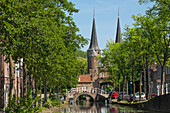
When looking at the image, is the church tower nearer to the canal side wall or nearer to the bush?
the canal side wall

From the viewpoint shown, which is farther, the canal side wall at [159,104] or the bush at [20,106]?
the canal side wall at [159,104]

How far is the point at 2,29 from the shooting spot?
16.4 meters

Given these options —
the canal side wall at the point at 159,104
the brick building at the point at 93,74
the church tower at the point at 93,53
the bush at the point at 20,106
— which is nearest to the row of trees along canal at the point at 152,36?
the canal side wall at the point at 159,104

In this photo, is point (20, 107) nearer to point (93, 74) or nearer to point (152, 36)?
point (152, 36)

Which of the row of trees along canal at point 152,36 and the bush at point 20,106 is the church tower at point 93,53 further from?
the bush at point 20,106

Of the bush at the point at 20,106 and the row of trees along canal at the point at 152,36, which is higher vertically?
the row of trees along canal at the point at 152,36

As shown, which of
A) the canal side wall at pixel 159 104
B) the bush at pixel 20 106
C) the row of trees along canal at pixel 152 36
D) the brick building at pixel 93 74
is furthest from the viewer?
the brick building at pixel 93 74

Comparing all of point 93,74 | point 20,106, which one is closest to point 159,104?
point 20,106

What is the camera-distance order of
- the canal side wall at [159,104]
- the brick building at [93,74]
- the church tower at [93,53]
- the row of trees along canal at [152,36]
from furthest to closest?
the church tower at [93,53], the brick building at [93,74], the canal side wall at [159,104], the row of trees along canal at [152,36]

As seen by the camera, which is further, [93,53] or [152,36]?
[93,53]

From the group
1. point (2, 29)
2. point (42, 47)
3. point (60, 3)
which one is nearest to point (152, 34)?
point (60, 3)

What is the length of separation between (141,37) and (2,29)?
34183 mm

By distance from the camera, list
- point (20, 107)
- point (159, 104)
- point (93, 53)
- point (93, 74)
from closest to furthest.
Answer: point (20, 107) → point (159, 104) → point (93, 74) → point (93, 53)

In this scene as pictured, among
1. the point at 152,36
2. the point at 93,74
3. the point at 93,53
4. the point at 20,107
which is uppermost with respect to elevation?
the point at 93,53
